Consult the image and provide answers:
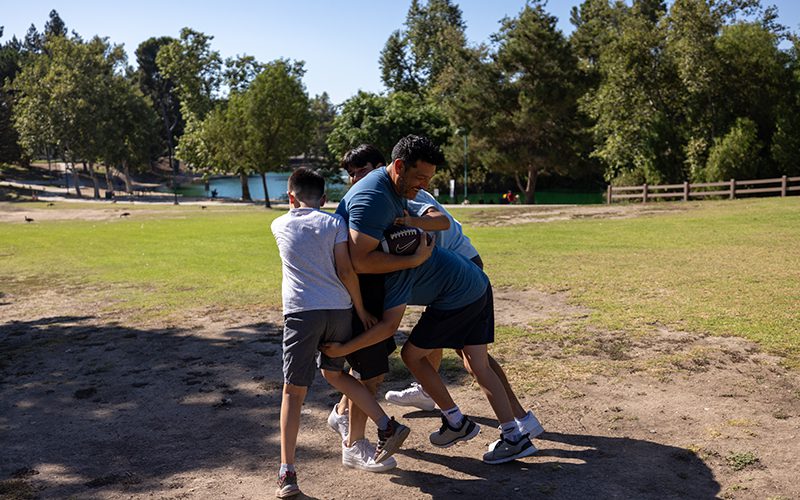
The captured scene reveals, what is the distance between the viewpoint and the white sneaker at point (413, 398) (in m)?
5.59

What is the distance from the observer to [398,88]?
8400 centimetres

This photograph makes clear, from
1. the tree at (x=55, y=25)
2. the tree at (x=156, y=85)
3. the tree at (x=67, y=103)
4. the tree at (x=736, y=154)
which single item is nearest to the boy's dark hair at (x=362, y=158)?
the tree at (x=736, y=154)

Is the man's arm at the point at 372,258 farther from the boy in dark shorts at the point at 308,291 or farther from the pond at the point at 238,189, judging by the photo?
the pond at the point at 238,189

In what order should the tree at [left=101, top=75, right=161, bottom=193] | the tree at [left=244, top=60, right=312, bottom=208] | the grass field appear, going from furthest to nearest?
the tree at [left=101, top=75, right=161, bottom=193] → the tree at [left=244, top=60, right=312, bottom=208] → the grass field

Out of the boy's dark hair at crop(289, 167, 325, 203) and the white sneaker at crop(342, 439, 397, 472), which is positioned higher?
the boy's dark hair at crop(289, 167, 325, 203)

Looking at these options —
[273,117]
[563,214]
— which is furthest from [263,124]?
[563,214]

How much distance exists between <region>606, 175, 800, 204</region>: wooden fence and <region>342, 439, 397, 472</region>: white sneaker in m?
33.9

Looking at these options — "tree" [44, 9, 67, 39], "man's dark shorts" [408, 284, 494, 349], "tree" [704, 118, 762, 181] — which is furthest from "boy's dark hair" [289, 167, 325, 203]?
"tree" [44, 9, 67, 39]

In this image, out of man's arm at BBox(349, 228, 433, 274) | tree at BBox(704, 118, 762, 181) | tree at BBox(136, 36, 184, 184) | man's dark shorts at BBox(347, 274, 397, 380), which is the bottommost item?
man's dark shorts at BBox(347, 274, 397, 380)

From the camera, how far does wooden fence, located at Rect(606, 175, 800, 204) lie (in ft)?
113

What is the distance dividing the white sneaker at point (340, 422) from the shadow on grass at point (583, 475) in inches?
17.9

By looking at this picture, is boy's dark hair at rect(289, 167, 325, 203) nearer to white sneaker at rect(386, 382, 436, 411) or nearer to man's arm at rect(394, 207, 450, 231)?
man's arm at rect(394, 207, 450, 231)

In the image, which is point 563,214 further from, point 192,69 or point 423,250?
point 192,69

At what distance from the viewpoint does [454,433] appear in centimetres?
456
